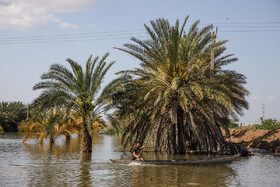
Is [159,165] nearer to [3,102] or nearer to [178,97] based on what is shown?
[178,97]

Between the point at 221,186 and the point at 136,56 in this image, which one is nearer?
the point at 221,186

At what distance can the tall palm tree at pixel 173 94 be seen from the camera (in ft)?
70.7

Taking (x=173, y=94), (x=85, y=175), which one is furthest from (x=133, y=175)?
(x=173, y=94)

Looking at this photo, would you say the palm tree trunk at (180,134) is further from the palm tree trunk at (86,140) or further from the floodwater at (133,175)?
the palm tree trunk at (86,140)

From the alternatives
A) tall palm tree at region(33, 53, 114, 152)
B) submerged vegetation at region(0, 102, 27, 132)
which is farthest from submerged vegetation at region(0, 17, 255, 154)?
submerged vegetation at region(0, 102, 27, 132)

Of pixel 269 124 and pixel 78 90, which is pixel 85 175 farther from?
pixel 269 124

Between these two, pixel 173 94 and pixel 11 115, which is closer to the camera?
pixel 173 94

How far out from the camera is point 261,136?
34625 mm

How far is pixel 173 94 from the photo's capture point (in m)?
22.9

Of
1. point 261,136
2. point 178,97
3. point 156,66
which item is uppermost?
point 156,66

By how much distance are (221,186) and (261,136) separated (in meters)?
23.6

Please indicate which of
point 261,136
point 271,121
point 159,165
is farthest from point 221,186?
point 271,121

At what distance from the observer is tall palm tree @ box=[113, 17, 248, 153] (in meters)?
21.5

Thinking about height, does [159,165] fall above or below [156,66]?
below
